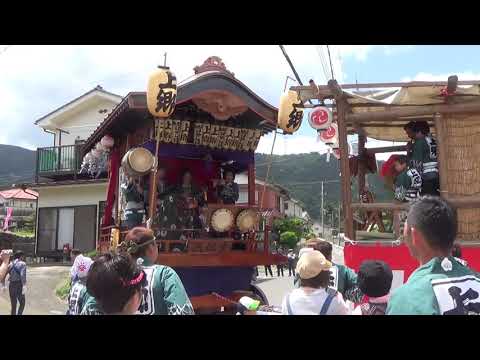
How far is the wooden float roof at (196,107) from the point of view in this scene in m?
7.85

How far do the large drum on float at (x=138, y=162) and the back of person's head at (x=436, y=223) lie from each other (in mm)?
6038

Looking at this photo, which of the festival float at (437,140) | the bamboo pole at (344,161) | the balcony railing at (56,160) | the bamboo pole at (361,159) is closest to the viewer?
the festival float at (437,140)

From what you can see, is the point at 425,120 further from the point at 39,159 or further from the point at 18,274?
the point at 39,159

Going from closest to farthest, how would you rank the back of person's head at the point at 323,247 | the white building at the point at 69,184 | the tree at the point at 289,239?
the back of person's head at the point at 323,247 → the white building at the point at 69,184 → the tree at the point at 289,239

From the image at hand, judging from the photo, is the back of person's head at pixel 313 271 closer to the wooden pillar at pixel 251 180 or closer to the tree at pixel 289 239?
the wooden pillar at pixel 251 180

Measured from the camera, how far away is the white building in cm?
2134

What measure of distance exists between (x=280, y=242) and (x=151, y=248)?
25880 millimetres

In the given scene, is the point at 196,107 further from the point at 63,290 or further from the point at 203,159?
the point at 63,290

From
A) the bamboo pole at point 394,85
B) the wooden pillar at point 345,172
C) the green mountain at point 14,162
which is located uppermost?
the green mountain at point 14,162

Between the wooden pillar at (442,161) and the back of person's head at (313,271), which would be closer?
the back of person's head at (313,271)

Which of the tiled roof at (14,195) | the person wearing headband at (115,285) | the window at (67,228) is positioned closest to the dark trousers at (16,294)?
the person wearing headband at (115,285)

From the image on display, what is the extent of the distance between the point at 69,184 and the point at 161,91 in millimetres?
15266

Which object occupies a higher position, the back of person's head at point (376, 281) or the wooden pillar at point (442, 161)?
the wooden pillar at point (442, 161)

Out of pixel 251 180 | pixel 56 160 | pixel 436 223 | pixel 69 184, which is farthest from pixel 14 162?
pixel 436 223
